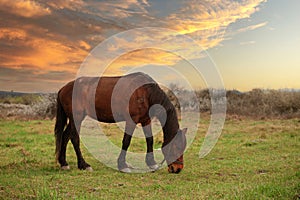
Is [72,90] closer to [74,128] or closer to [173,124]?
[74,128]

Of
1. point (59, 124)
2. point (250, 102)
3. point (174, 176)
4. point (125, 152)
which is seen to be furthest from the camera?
point (250, 102)

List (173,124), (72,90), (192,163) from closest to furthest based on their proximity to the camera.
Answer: (173,124), (72,90), (192,163)

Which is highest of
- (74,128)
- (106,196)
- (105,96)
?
(105,96)

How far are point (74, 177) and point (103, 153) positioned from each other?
351cm

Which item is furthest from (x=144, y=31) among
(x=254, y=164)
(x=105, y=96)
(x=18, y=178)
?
(x=18, y=178)

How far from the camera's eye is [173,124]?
834cm

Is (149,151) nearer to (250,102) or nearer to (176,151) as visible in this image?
(176,151)

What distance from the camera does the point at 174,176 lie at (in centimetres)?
791

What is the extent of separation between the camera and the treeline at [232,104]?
27.7m

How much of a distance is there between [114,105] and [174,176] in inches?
93.4

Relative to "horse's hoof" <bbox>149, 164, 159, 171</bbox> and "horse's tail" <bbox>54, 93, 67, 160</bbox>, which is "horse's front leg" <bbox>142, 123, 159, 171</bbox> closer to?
"horse's hoof" <bbox>149, 164, 159, 171</bbox>

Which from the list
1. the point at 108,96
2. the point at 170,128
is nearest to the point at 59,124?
the point at 108,96

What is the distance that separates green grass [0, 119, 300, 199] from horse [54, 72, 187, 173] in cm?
60

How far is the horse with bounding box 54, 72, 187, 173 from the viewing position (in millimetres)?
8656
